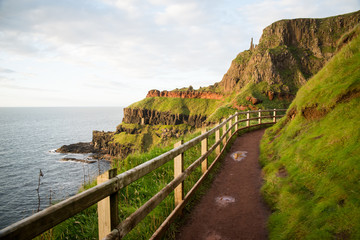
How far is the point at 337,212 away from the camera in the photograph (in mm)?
2828

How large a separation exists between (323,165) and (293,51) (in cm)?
7493

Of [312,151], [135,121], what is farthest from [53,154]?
[312,151]

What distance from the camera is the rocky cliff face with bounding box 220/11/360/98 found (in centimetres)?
5669

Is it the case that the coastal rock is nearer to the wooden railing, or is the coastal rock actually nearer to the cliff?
the cliff

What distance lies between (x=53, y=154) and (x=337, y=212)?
85.9 metres

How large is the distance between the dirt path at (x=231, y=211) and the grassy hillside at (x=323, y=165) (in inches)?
12.7

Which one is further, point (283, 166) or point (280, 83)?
point (280, 83)

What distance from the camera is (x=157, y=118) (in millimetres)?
108312

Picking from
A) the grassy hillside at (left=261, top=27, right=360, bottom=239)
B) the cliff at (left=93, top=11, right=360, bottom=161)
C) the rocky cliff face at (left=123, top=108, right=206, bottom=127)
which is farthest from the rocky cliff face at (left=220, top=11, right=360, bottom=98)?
the grassy hillside at (left=261, top=27, right=360, bottom=239)

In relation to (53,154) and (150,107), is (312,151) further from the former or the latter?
(150,107)

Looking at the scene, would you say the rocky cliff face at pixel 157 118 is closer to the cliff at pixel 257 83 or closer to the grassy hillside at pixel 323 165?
the cliff at pixel 257 83

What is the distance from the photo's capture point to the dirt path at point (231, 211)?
11.8ft

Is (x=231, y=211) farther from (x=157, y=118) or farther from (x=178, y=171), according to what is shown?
(x=157, y=118)

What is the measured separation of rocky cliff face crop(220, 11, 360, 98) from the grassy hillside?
4734 cm
